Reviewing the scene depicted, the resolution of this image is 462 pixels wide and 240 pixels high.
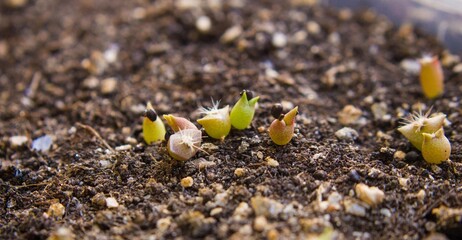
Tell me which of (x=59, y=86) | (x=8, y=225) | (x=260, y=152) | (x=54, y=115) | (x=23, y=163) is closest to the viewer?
(x=8, y=225)

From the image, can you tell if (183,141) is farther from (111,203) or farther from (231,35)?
(231,35)

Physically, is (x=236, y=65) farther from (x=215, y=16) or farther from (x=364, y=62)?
(x=364, y=62)

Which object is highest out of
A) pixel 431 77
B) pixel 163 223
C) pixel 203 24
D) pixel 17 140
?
pixel 203 24

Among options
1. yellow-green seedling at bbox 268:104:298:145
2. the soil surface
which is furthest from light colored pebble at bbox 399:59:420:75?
yellow-green seedling at bbox 268:104:298:145

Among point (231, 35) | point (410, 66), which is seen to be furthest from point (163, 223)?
point (410, 66)

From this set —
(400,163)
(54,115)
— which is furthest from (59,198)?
(400,163)

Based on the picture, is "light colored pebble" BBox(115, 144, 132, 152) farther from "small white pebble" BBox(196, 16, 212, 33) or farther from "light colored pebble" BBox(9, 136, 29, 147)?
"small white pebble" BBox(196, 16, 212, 33)
